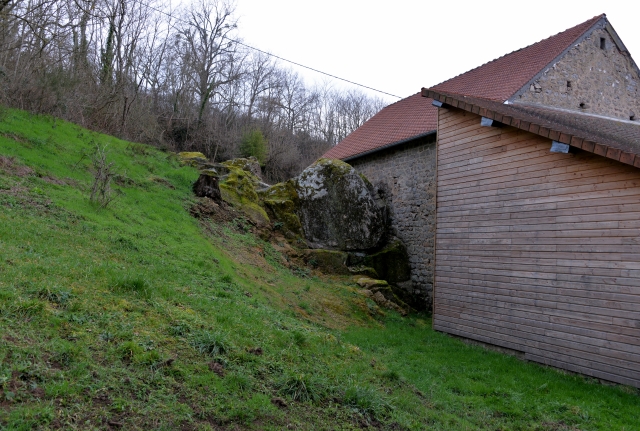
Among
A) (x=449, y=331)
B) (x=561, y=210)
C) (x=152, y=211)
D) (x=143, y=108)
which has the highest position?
(x=143, y=108)

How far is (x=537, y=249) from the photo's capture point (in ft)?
26.5

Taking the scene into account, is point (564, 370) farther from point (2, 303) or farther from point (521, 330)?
point (2, 303)

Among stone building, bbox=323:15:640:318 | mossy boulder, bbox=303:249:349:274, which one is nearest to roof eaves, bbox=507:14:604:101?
stone building, bbox=323:15:640:318

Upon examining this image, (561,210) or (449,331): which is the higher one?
(561,210)

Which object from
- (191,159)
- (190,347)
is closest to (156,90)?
(191,159)

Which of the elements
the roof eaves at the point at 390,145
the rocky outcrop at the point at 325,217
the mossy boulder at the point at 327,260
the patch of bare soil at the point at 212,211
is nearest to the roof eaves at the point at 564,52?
the roof eaves at the point at 390,145

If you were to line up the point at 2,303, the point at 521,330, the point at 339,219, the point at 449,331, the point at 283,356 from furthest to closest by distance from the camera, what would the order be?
the point at 339,219, the point at 449,331, the point at 521,330, the point at 283,356, the point at 2,303

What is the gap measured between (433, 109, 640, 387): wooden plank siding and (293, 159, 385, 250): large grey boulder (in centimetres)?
417

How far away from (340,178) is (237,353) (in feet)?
33.9

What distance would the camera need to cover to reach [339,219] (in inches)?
553

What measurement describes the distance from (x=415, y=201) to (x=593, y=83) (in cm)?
605

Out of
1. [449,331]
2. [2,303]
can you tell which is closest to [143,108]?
[449,331]

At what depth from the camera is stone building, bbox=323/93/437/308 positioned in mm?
13820

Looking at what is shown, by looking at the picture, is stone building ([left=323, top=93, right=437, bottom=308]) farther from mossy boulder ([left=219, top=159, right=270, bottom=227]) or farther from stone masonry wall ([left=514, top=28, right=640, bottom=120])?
mossy boulder ([left=219, top=159, right=270, bottom=227])
